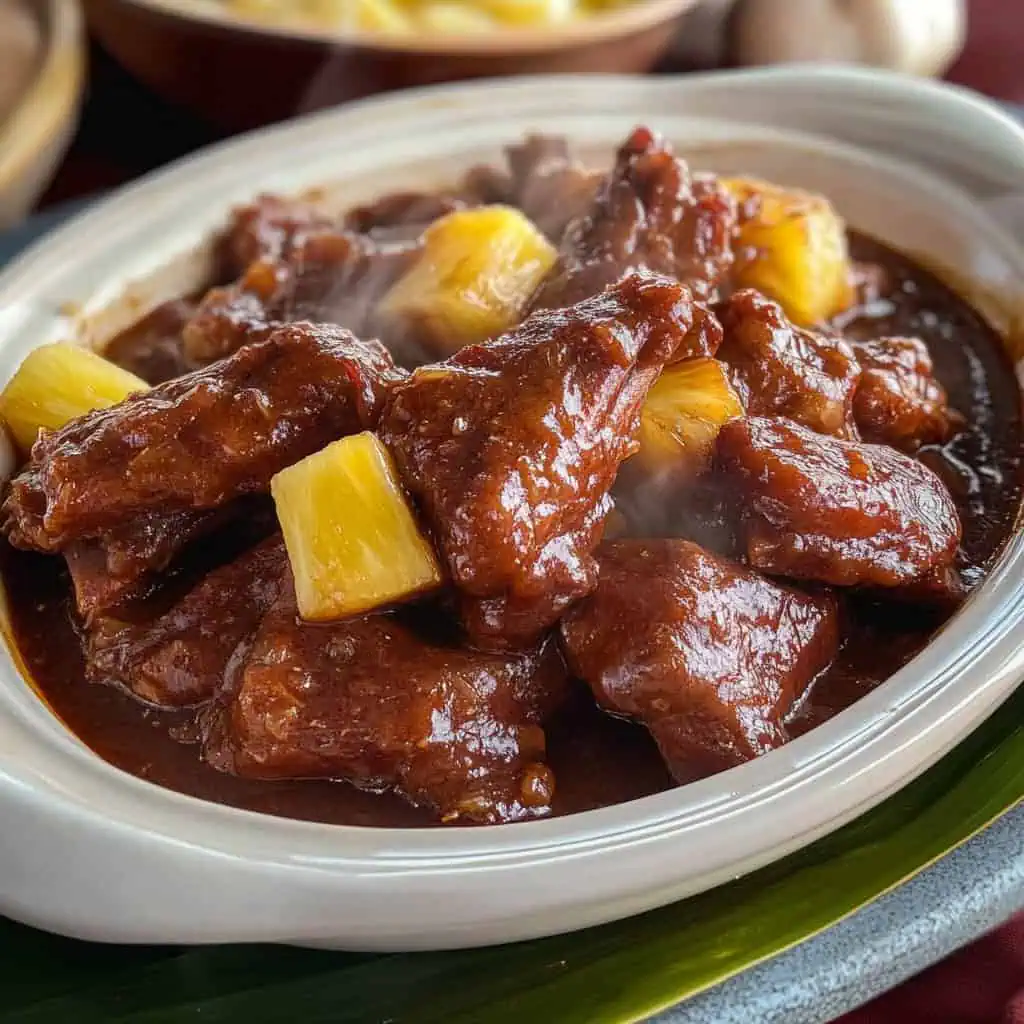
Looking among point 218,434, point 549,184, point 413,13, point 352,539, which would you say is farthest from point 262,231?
point 413,13

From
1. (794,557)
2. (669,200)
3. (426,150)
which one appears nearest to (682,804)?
(794,557)

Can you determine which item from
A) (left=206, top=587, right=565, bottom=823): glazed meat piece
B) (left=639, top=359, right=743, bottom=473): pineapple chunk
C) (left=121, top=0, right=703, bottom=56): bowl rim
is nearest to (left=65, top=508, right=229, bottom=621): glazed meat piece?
(left=206, top=587, right=565, bottom=823): glazed meat piece

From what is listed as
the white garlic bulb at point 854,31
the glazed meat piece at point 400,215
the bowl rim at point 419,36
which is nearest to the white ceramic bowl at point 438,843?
the glazed meat piece at point 400,215

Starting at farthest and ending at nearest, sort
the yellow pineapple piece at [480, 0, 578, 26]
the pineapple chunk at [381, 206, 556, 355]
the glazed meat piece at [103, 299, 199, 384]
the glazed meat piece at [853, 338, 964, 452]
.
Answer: the yellow pineapple piece at [480, 0, 578, 26] → the glazed meat piece at [103, 299, 199, 384] → the pineapple chunk at [381, 206, 556, 355] → the glazed meat piece at [853, 338, 964, 452]

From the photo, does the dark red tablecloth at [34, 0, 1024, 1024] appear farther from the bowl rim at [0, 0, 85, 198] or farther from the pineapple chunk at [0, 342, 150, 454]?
the pineapple chunk at [0, 342, 150, 454]

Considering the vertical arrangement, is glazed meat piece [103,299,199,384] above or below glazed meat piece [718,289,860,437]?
below

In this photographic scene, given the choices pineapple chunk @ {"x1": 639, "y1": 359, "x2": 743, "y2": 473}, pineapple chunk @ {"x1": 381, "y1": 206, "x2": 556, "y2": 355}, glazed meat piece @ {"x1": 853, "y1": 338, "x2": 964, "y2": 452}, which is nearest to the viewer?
pineapple chunk @ {"x1": 639, "y1": 359, "x2": 743, "y2": 473}

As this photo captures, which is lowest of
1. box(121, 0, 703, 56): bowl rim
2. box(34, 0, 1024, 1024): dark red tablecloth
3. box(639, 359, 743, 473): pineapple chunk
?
box(34, 0, 1024, 1024): dark red tablecloth
